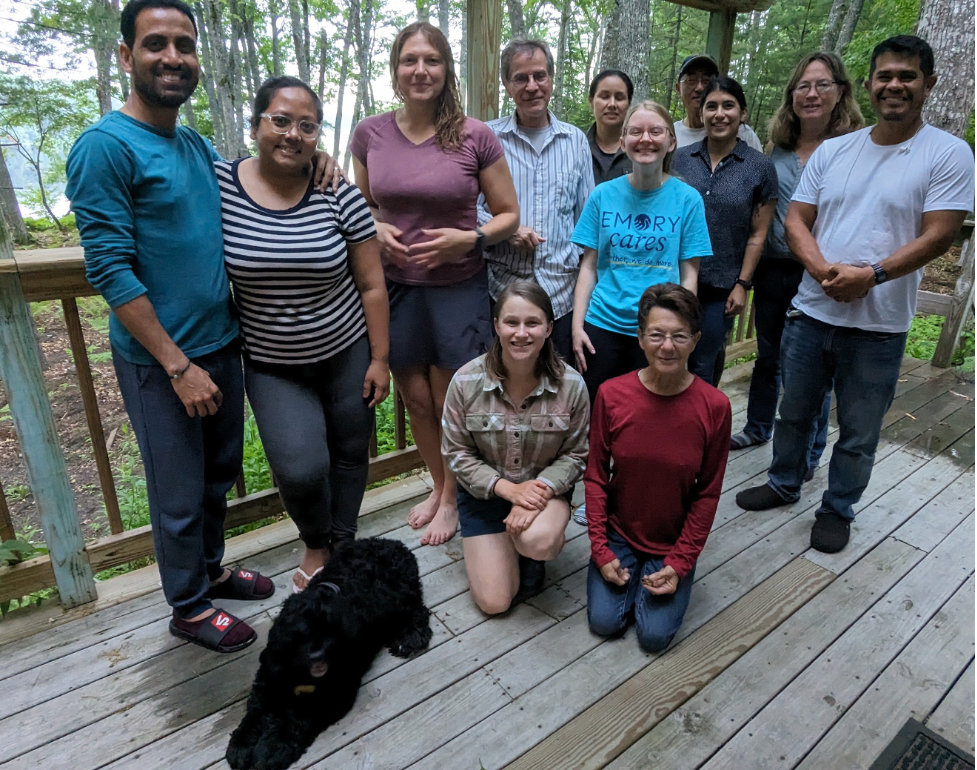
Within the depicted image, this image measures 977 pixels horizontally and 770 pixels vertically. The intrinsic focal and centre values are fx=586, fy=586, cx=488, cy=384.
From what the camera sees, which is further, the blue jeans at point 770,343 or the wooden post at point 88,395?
the blue jeans at point 770,343

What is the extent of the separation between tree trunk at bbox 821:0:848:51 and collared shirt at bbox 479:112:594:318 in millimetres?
10097

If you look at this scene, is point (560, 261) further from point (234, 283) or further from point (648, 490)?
point (234, 283)

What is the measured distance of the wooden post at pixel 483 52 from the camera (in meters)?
2.47

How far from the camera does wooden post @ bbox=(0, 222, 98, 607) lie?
1857 millimetres

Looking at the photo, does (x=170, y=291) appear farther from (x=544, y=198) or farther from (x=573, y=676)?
(x=573, y=676)

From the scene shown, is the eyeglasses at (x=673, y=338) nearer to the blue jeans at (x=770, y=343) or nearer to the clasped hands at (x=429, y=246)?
the clasped hands at (x=429, y=246)

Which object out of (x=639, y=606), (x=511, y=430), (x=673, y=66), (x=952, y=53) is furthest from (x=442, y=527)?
(x=673, y=66)

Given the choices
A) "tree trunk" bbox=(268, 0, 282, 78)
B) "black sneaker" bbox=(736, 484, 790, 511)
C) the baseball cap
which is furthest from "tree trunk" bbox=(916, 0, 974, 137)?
"tree trunk" bbox=(268, 0, 282, 78)

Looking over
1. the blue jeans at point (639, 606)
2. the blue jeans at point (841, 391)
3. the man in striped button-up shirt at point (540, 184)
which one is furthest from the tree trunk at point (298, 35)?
the blue jeans at point (639, 606)

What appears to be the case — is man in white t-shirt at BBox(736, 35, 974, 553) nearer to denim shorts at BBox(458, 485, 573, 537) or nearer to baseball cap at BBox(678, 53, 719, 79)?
baseball cap at BBox(678, 53, 719, 79)

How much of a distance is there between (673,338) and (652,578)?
82cm

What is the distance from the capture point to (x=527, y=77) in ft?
7.68

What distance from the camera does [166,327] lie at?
1.65m

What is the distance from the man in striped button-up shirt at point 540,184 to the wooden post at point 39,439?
1647 millimetres
